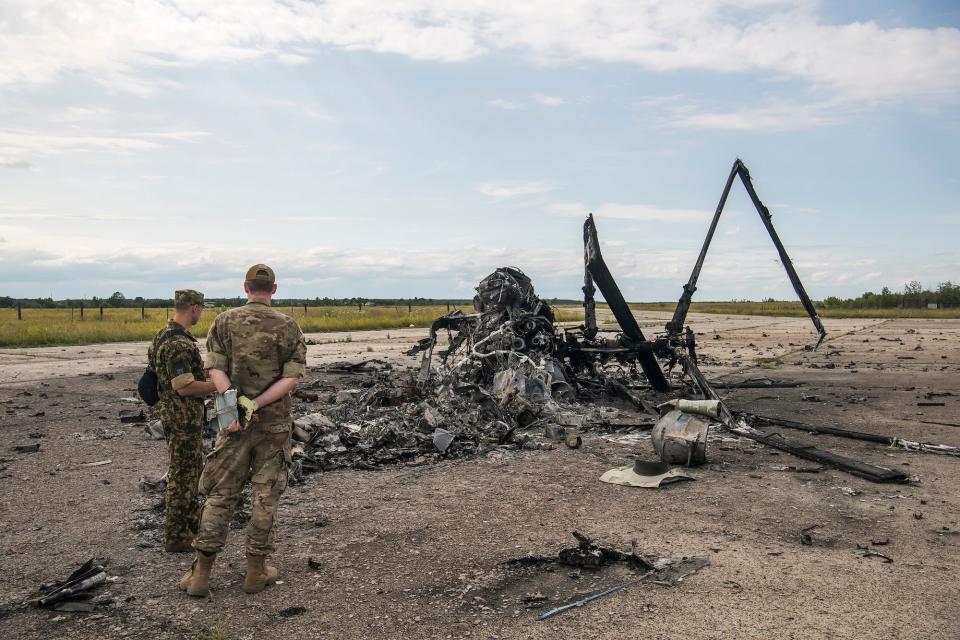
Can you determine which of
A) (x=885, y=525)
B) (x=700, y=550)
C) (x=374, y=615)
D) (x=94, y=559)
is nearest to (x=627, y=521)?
(x=700, y=550)

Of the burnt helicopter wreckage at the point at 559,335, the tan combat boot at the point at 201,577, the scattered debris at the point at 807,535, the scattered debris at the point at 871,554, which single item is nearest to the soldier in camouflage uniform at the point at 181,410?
the tan combat boot at the point at 201,577

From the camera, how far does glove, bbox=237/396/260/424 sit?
179 inches

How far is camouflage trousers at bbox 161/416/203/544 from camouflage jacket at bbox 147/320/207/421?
89 mm

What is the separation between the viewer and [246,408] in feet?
15.0

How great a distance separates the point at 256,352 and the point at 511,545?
2356 mm

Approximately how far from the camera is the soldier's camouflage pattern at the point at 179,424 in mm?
5328

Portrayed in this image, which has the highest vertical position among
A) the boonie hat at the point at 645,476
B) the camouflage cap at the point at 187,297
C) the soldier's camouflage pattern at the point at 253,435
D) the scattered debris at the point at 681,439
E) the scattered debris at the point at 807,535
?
the camouflage cap at the point at 187,297

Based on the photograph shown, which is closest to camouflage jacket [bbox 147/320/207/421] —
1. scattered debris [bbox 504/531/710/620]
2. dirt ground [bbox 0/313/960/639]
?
dirt ground [bbox 0/313/960/639]

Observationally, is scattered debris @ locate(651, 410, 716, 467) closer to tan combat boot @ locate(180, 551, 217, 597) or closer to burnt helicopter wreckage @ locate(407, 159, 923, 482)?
burnt helicopter wreckage @ locate(407, 159, 923, 482)

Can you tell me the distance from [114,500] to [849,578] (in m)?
6.29

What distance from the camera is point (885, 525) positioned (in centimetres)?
593

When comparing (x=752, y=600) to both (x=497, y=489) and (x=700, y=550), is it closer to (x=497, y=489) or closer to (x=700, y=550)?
(x=700, y=550)

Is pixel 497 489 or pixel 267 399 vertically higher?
pixel 267 399

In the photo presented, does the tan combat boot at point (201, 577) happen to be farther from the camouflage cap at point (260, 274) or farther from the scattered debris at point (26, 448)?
the scattered debris at point (26, 448)
